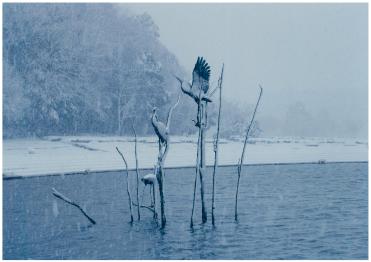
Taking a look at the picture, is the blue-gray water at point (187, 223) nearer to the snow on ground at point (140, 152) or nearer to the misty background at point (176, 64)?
the snow on ground at point (140, 152)

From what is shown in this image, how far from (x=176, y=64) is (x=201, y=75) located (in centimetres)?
531

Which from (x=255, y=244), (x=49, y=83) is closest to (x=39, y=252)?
(x=255, y=244)

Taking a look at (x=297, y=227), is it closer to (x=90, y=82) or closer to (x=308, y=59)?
(x=308, y=59)

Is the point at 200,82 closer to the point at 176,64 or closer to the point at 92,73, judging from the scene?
the point at 176,64

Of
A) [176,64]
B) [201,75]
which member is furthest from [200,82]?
[176,64]

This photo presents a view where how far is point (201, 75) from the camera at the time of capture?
22.5 ft

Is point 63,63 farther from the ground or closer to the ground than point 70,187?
farther from the ground

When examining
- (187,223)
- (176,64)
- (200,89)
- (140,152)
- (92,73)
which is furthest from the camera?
(92,73)

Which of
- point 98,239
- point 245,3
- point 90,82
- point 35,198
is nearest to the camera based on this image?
point 98,239

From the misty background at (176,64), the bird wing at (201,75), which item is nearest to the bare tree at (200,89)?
the bird wing at (201,75)

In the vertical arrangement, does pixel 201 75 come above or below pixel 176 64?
below

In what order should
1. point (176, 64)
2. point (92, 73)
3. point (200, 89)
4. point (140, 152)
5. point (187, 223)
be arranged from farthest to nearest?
1. point (92, 73)
2. point (176, 64)
3. point (140, 152)
4. point (187, 223)
5. point (200, 89)

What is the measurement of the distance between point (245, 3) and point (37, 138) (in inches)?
200

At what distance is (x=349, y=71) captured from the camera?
11.1 m
